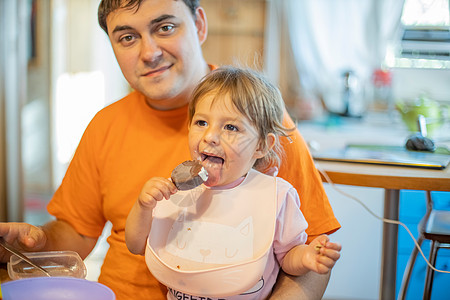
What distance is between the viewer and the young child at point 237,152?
1.09m

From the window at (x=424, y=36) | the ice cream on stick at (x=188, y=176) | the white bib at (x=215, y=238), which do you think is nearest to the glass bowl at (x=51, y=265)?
A: the white bib at (x=215, y=238)

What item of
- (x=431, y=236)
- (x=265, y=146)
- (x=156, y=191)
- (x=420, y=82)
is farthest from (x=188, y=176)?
(x=420, y=82)

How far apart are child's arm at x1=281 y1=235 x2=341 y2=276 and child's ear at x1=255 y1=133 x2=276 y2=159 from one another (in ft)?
0.68

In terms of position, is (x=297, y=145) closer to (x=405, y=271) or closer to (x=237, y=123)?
(x=237, y=123)

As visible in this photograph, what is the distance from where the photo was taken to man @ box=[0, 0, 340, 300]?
1248mm

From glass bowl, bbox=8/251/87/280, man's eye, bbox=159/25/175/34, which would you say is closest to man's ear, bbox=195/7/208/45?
man's eye, bbox=159/25/175/34

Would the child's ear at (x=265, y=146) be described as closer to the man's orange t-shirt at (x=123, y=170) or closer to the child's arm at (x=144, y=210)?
the man's orange t-shirt at (x=123, y=170)

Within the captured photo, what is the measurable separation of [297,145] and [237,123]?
211 mm

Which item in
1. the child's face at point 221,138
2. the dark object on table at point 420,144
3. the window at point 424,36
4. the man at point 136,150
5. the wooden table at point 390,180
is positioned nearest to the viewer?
the child's face at point 221,138

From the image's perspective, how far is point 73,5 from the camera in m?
4.12

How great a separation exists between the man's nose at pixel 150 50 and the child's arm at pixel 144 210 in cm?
36

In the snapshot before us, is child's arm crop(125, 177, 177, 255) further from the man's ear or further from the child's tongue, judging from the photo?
the man's ear

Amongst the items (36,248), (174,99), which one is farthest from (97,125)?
(36,248)

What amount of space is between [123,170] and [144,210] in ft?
1.01
